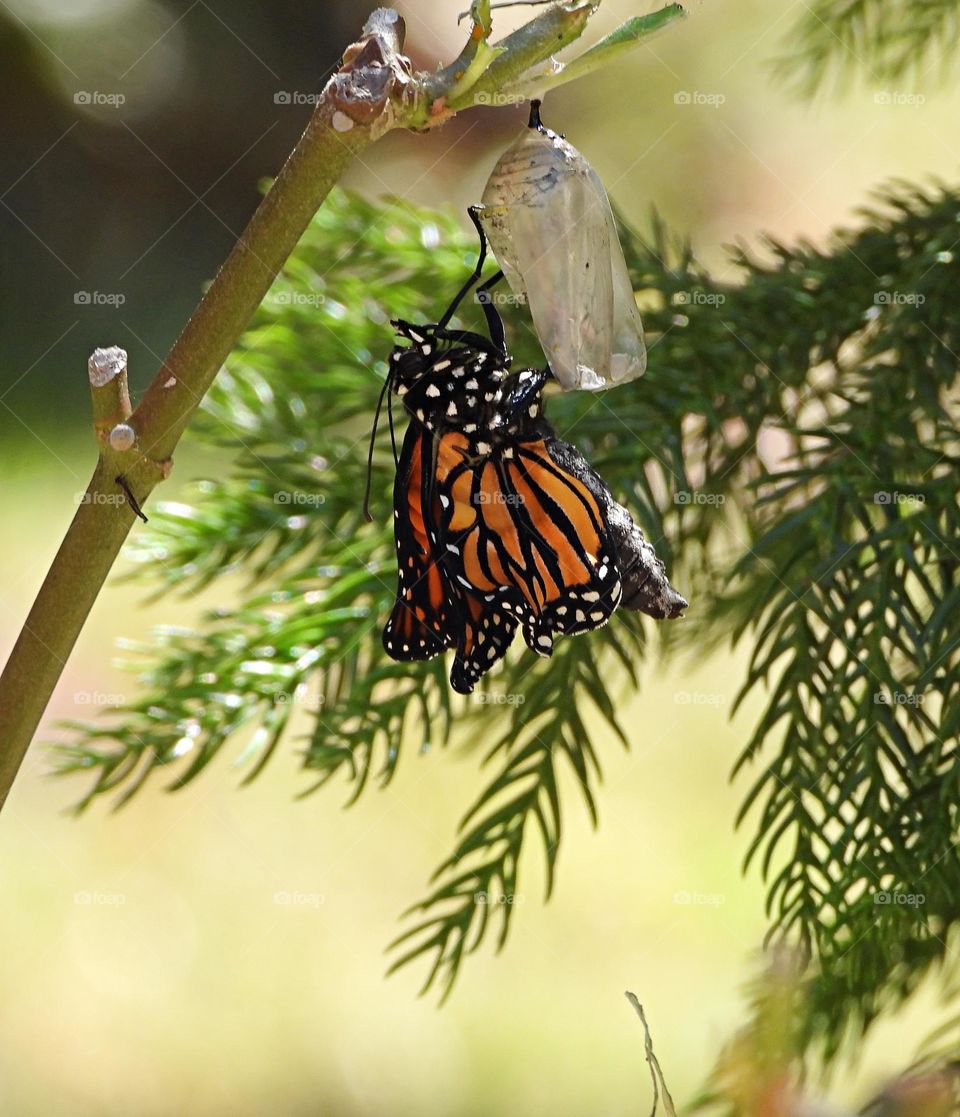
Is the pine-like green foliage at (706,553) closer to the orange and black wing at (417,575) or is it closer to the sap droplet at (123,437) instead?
the orange and black wing at (417,575)

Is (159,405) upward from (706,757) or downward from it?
downward

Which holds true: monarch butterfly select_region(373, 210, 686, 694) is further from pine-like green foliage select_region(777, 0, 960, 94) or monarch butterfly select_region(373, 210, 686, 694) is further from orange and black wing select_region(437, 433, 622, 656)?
pine-like green foliage select_region(777, 0, 960, 94)

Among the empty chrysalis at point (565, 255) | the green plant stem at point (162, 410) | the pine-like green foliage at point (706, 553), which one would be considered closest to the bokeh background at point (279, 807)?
the pine-like green foliage at point (706, 553)

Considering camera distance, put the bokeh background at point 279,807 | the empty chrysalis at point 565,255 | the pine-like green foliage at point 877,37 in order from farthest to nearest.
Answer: the bokeh background at point 279,807, the pine-like green foliage at point 877,37, the empty chrysalis at point 565,255

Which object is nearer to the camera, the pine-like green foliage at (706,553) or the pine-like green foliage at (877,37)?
the pine-like green foliage at (706,553)

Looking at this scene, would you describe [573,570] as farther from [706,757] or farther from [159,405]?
[706,757]

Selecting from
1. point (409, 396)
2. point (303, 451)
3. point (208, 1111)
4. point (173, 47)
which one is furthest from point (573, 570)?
point (173, 47)

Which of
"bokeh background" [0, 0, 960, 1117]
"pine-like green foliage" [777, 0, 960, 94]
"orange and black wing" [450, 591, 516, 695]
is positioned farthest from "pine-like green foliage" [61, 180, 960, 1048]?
"bokeh background" [0, 0, 960, 1117]
